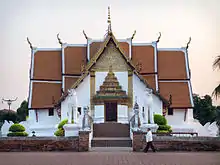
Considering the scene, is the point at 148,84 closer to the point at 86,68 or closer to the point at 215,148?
the point at 86,68

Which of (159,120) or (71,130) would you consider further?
(159,120)

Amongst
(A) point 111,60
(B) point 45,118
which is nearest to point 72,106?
(A) point 111,60

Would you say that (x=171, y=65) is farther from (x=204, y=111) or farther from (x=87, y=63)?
(x=204, y=111)

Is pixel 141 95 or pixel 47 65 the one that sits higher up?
pixel 47 65

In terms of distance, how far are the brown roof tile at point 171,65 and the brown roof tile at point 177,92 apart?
1.58 ft

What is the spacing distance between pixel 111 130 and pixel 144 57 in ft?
23.8

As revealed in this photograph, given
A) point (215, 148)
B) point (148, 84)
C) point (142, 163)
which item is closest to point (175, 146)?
point (215, 148)

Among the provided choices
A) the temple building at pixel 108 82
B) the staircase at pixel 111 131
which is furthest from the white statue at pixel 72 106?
the temple building at pixel 108 82

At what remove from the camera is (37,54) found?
3078 centimetres

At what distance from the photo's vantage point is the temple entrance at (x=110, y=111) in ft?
89.1

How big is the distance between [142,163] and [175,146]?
526 cm

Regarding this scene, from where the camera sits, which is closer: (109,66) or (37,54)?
(109,66)

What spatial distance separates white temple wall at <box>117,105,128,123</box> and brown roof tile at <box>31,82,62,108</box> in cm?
462

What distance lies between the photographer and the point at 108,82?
27.6 metres
